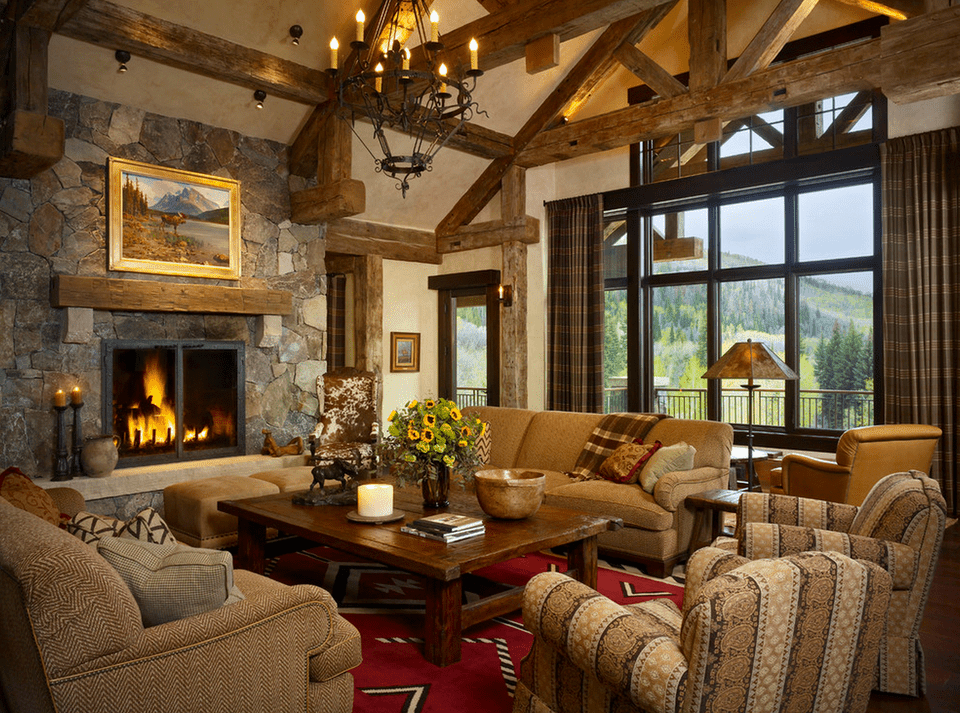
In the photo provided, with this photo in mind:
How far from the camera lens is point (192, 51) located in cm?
491

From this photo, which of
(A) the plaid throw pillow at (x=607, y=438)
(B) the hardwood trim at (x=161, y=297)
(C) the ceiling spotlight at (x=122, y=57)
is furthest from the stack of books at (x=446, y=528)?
(C) the ceiling spotlight at (x=122, y=57)

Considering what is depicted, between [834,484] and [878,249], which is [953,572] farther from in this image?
[878,249]

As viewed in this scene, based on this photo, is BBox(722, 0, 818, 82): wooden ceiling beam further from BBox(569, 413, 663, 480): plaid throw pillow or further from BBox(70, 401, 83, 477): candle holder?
BBox(70, 401, 83, 477): candle holder

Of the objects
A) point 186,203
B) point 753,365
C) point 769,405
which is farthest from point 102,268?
point 769,405

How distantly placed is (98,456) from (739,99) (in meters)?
5.51

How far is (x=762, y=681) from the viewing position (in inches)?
58.7

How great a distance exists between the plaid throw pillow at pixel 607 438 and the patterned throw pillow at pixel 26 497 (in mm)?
3036

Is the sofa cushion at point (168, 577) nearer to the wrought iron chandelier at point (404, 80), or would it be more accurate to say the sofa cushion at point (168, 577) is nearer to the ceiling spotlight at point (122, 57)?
the wrought iron chandelier at point (404, 80)

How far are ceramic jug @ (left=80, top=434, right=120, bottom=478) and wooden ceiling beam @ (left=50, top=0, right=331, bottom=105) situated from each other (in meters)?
2.70

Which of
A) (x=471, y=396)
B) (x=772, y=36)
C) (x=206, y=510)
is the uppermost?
(x=772, y=36)

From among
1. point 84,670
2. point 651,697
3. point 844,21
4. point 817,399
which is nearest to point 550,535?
point 651,697

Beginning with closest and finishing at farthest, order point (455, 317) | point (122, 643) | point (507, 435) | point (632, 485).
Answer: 1. point (122, 643)
2. point (632, 485)
3. point (507, 435)
4. point (455, 317)

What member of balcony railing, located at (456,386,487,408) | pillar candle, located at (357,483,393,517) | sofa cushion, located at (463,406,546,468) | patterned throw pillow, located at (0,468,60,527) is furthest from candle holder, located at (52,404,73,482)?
balcony railing, located at (456,386,487,408)

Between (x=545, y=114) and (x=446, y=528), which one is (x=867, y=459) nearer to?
(x=446, y=528)
